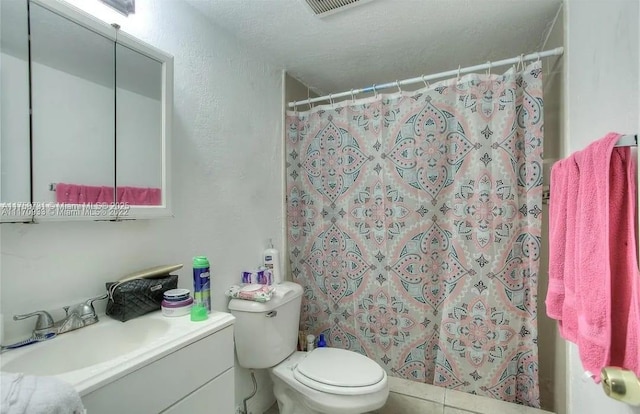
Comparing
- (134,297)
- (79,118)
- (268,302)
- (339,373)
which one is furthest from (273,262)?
(79,118)

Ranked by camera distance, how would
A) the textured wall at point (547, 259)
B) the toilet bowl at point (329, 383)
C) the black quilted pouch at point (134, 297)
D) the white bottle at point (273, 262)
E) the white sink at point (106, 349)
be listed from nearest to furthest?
the white sink at point (106, 349) → the black quilted pouch at point (134, 297) → the toilet bowl at point (329, 383) → the textured wall at point (547, 259) → the white bottle at point (273, 262)

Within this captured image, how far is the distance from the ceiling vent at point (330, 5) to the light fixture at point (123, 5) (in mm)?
693

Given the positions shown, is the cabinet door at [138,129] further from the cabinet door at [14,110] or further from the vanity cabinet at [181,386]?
the vanity cabinet at [181,386]

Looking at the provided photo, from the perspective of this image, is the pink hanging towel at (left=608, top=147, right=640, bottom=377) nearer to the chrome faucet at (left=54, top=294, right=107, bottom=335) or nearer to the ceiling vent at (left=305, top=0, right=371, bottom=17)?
the ceiling vent at (left=305, top=0, right=371, bottom=17)

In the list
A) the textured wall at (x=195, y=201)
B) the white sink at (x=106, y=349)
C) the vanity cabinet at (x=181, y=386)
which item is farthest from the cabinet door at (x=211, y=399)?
the textured wall at (x=195, y=201)

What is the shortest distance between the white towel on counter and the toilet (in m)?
0.82

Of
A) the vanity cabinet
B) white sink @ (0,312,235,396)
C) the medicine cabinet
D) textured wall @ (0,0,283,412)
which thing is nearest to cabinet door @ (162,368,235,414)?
the vanity cabinet

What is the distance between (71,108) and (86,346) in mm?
730

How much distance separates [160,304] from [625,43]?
5.09ft

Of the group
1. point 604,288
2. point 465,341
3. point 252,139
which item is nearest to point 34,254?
point 252,139

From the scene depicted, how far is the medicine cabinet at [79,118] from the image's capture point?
0.77 metres

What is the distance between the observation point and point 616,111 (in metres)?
0.73

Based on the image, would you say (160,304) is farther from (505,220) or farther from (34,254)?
(505,220)

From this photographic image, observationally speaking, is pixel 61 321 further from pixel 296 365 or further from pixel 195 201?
pixel 296 365
